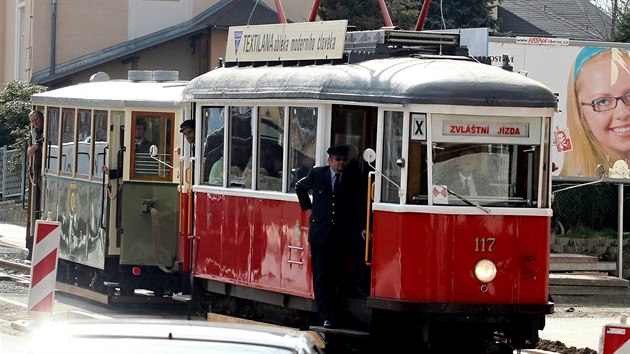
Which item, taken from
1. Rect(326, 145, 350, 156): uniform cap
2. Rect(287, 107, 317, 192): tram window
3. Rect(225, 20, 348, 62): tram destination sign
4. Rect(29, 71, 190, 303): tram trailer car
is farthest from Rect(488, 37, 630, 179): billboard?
Rect(326, 145, 350, 156): uniform cap

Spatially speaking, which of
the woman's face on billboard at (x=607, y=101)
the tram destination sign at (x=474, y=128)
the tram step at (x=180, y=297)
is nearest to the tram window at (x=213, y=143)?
the tram step at (x=180, y=297)

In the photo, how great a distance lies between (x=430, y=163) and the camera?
11.6m

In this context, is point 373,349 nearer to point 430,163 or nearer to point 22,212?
point 430,163

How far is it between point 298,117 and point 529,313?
2.84 meters

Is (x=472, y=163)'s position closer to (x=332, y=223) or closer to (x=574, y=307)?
(x=332, y=223)

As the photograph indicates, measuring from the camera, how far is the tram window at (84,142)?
17828 millimetres

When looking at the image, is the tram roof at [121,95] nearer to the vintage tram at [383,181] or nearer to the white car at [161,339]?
the vintage tram at [383,181]

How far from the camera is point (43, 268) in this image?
12867mm

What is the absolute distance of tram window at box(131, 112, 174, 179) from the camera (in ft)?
55.8

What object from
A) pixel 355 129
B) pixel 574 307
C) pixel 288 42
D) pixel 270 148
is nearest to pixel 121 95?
pixel 288 42

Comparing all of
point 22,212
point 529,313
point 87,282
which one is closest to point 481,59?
point 529,313

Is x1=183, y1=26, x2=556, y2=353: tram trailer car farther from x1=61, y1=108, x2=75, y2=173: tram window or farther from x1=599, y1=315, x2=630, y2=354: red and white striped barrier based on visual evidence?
x1=61, y1=108, x2=75, y2=173: tram window

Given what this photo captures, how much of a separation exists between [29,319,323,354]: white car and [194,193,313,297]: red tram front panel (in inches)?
272

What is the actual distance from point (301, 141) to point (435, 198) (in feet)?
5.81
